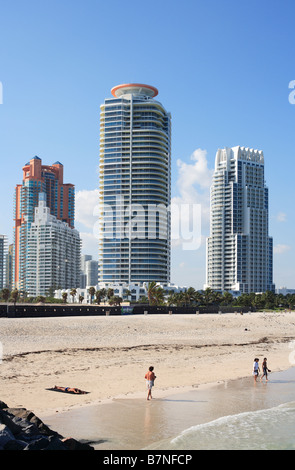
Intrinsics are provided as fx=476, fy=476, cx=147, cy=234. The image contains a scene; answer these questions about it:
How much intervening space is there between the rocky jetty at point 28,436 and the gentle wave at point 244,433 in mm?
3493

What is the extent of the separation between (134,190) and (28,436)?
6271 inches

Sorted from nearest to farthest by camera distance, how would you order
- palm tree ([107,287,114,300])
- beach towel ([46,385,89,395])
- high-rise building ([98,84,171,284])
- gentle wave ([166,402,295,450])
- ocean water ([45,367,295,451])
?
ocean water ([45,367,295,451]) < gentle wave ([166,402,295,450]) < beach towel ([46,385,89,395]) < palm tree ([107,287,114,300]) < high-rise building ([98,84,171,284])

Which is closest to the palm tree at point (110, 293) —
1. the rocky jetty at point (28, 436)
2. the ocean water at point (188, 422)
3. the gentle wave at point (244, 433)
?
the ocean water at point (188, 422)

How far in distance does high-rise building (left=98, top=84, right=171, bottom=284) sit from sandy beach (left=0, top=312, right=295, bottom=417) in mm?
108123

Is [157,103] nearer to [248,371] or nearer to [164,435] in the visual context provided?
[248,371]

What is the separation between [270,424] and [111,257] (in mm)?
152960

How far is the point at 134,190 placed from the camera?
560 feet

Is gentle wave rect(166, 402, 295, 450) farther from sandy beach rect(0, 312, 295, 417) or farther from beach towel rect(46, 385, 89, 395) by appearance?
beach towel rect(46, 385, 89, 395)

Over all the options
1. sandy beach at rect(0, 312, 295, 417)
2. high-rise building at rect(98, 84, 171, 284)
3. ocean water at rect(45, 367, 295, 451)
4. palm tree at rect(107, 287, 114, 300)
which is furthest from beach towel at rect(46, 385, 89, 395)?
high-rise building at rect(98, 84, 171, 284)

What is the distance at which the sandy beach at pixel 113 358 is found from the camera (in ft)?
70.7

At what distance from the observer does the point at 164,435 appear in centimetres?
1563

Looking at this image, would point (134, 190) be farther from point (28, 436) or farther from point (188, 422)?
point (28, 436)

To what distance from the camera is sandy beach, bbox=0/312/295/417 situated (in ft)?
70.7

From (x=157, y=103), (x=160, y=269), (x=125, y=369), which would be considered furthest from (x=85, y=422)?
(x=157, y=103)
